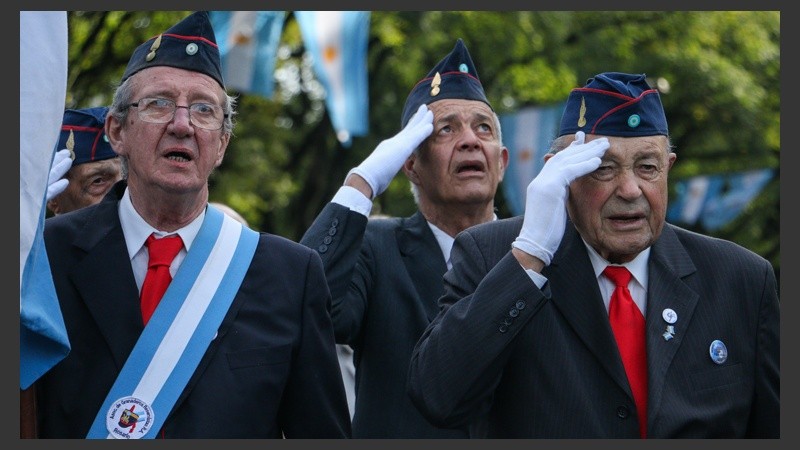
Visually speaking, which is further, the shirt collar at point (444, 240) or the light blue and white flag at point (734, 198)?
the light blue and white flag at point (734, 198)

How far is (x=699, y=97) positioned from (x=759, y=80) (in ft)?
6.64

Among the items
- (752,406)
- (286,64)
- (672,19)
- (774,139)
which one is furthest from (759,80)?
(752,406)

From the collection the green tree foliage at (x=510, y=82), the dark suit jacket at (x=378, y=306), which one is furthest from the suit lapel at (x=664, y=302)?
the green tree foliage at (x=510, y=82)

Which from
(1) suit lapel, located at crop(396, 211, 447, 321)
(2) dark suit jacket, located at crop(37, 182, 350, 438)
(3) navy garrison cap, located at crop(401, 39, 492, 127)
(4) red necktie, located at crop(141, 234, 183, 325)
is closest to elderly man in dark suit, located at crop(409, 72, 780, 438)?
(2) dark suit jacket, located at crop(37, 182, 350, 438)

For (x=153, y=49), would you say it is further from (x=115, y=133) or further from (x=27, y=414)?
(x=27, y=414)

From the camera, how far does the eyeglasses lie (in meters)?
4.56

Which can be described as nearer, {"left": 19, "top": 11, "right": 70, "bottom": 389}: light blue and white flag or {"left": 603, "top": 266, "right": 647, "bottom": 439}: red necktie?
{"left": 19, "top": 11, "right": 70, "bottom": 389}: light blue and white flag

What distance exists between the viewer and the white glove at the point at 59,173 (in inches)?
225

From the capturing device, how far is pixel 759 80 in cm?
2194

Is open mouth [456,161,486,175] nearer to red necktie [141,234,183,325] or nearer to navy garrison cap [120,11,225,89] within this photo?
A: navy garrison cap [120,11,225,89]

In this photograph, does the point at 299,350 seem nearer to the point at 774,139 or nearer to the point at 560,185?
the point at 560,185

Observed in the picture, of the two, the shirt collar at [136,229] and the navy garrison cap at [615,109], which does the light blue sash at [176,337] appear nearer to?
the shirt collar at [136,229]

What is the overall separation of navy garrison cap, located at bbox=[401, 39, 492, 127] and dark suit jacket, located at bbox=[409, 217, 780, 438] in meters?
1.68

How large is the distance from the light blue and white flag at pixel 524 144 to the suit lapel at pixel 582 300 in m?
10.6
